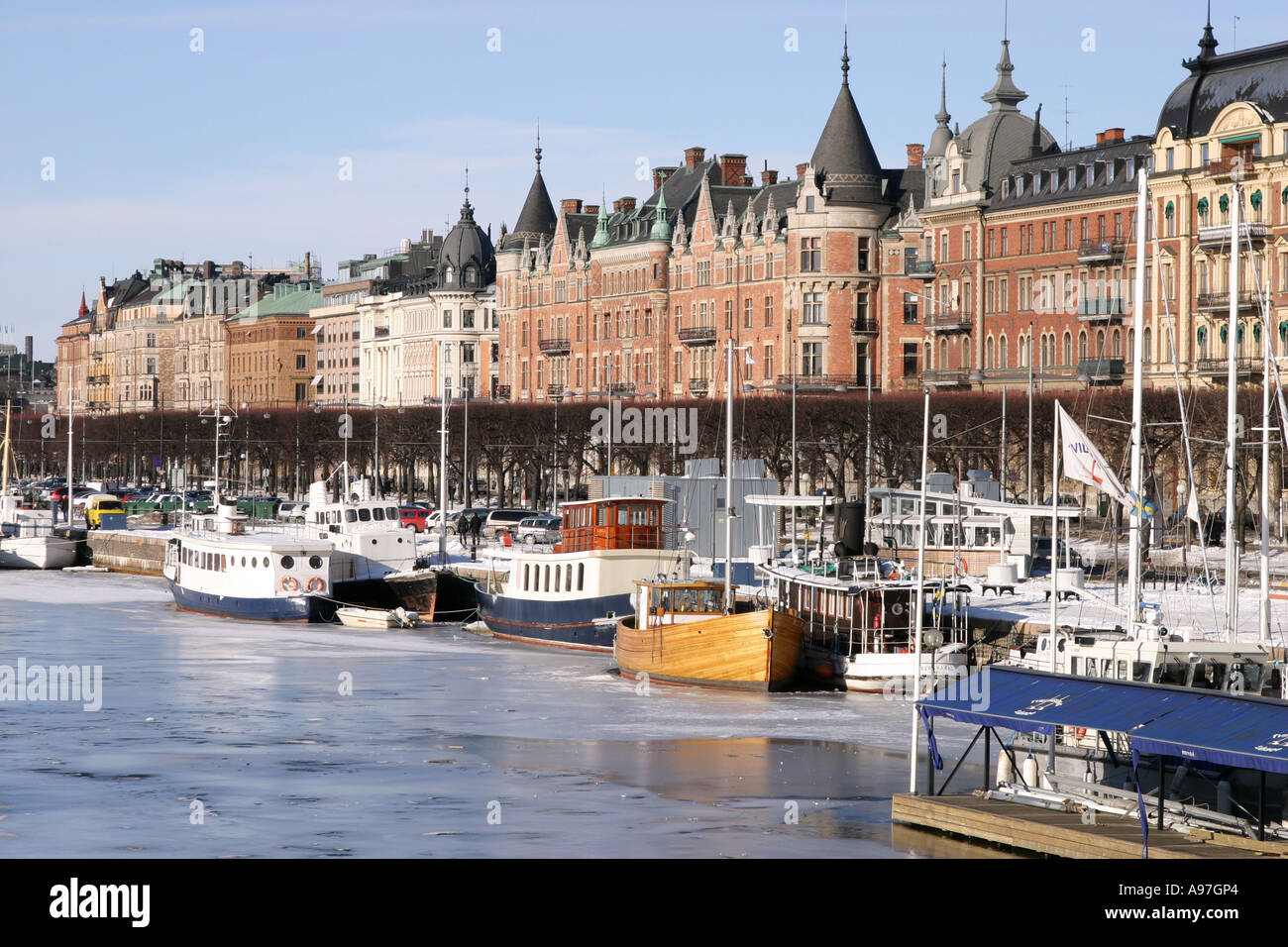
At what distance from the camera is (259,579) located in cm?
6381

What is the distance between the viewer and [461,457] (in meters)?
105

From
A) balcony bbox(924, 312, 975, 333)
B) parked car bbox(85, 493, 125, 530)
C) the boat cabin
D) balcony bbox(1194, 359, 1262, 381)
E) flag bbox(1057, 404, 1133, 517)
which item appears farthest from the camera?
balcony bbox(924, 312, 975, 333)

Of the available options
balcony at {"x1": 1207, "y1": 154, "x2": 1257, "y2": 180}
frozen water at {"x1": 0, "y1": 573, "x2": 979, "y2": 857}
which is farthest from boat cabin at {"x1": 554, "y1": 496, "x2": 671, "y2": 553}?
balcony at {"x1": 1207, "y1": 154, "x2": 1257, "y2": 180}

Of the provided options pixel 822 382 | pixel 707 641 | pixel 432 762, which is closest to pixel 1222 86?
pixel 822 382

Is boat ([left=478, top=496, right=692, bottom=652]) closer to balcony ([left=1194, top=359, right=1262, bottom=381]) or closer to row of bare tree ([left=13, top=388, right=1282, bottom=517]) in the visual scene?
row of bare tree ([left=13, top=388, right=1282, bottom=517])

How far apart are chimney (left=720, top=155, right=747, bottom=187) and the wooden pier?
3812 inches

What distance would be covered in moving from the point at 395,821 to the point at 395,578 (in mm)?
35342

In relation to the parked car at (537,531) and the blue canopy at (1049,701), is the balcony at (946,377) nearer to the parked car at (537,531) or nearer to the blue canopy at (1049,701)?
the parked car at (537,531)

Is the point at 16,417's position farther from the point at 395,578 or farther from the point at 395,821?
the point at 395,821

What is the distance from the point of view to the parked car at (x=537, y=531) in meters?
75.1

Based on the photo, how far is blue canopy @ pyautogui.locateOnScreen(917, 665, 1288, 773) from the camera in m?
24.6

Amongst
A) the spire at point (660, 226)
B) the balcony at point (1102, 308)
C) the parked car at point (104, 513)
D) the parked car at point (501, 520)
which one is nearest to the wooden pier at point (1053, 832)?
the parked car at point (501, 520)
